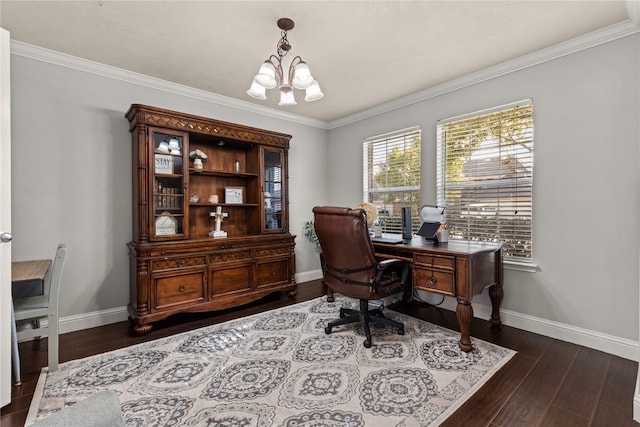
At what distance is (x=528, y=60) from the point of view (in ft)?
8.91

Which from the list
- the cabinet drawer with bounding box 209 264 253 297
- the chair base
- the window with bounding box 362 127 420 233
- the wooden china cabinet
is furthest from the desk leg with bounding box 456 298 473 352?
the cabinet drawer with bounding box 209 264 253 297

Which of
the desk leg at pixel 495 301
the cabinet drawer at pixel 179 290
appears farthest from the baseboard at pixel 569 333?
the cabinet drawer at pixel 179 290

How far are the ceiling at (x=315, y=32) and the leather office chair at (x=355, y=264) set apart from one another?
55.7 inches

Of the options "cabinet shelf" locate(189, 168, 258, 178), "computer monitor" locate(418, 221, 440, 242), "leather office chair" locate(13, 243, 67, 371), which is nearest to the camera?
"leather office chair" locate(13, 243, 67, 371)

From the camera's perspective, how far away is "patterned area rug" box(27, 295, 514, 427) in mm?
1662

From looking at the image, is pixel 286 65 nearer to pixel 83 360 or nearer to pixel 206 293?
pixel 206 293

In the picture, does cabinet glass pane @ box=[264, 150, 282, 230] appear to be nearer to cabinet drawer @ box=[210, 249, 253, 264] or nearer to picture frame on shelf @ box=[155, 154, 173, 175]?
cabinet drawer @ box=[210, 249, 253, 264]

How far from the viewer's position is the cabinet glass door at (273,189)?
148 inches

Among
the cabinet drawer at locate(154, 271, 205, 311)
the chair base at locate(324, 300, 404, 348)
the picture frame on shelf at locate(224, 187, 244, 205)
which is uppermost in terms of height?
the picture frame on shelf at locate(224, 187, 244, 205)

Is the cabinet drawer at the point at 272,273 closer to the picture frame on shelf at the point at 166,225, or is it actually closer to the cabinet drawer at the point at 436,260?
the picture frame on shelf at the point at 166,225

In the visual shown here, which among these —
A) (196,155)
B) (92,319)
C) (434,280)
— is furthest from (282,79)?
(92,319)

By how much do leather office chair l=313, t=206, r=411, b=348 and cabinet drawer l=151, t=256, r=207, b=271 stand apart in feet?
4.33

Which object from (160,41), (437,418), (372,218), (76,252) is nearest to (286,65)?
(160,41)

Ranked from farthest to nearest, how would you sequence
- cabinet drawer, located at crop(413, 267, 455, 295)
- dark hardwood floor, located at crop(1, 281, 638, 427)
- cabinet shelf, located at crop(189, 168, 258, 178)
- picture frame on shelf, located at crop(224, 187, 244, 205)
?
picture frame on shelf, located at crop(224, 187, 244, 205) < cabinet shelf, located at crop(189, 168, 258, 178) < cabinet drawer, located at crop(413, 267, 455, 295) < dark hardwood floor, located at crop(1, 281, 638, 427)
